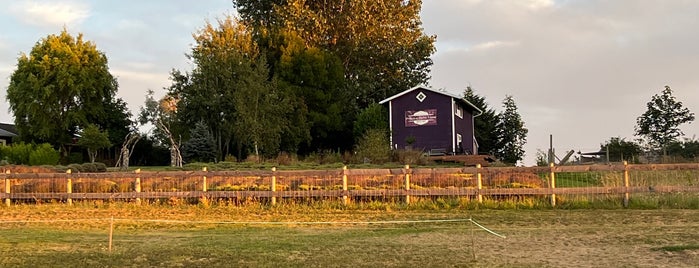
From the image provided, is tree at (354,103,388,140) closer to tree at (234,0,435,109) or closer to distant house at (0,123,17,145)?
tree at (234,0,435,109)

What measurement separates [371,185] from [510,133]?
37937mm

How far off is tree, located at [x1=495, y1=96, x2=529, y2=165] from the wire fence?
3379 cm

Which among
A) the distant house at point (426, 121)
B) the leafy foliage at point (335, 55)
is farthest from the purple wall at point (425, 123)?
the leafy foliage at point (335, 55)

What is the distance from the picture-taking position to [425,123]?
38.0m

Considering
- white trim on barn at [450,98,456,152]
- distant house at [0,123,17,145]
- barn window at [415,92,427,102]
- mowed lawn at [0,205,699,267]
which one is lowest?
mowed lawn at [0,205,699,267]

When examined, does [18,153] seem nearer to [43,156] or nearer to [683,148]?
[43,156]

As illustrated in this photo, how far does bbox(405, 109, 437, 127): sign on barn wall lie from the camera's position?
3794 cm

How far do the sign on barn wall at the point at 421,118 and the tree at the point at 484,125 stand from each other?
488 inches

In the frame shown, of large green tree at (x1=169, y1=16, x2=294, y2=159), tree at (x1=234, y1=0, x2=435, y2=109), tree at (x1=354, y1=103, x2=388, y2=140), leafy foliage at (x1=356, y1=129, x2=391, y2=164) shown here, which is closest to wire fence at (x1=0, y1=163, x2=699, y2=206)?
leafy foliage at (x1=356, y1=129, x2=391, y2=164)

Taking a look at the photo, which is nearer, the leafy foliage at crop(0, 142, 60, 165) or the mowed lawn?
the mowed lawn

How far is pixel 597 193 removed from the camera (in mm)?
17188

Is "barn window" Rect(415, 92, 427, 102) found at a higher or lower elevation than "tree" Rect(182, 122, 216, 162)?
higher

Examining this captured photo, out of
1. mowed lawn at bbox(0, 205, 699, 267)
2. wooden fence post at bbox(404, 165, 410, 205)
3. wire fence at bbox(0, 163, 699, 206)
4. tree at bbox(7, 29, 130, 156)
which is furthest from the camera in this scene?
tree at bbox(7, 29, 130, 156)

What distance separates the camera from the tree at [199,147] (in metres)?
43.0
